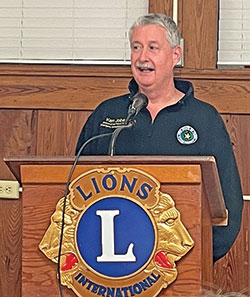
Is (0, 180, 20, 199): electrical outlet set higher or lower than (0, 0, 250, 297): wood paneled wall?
lower

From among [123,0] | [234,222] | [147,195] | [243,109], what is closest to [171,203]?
[147,195]

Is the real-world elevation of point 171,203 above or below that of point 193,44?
below

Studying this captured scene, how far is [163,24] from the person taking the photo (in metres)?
3.23

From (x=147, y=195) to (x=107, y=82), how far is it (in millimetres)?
1966

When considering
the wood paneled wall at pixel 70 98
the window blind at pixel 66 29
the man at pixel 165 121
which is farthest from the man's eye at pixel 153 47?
the window blind at pixel 66 29

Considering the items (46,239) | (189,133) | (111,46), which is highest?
(111,46)

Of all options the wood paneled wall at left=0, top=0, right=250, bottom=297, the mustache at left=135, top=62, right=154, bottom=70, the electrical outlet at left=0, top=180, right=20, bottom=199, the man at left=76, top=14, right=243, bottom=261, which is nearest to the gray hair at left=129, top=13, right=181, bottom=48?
the man at left=76, top=14, right=243, bottom=261

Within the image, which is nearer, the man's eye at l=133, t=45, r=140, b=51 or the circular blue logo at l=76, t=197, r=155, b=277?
the circular blue logo at l=76, t=197, r=155, b=277

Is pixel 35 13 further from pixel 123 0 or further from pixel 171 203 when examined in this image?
pixel 171 203

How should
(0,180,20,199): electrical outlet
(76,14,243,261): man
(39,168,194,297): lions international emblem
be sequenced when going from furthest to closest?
(0,180,20,199): electrical outlet < (76,14,243,261): man < (39,168,194,297): lions international emblem

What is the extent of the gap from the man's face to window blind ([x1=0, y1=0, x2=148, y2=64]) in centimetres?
88

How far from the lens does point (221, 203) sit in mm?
2453

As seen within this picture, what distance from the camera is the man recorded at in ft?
10.1

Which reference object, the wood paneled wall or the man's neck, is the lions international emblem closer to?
the man's neck
